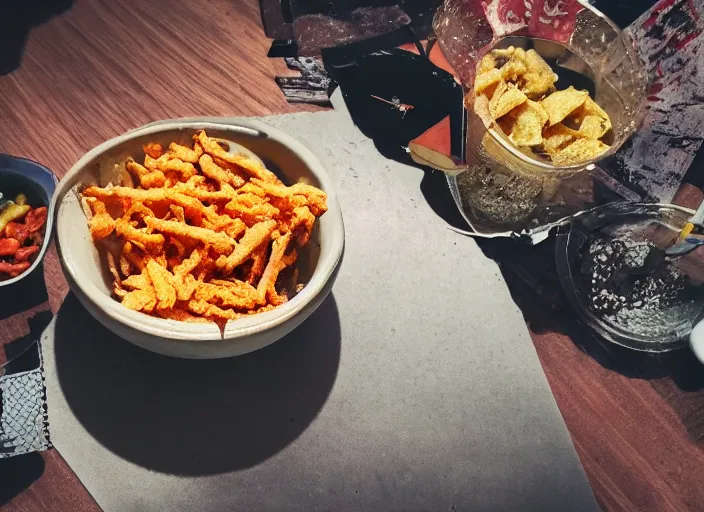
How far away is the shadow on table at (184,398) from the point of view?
27.8 inches

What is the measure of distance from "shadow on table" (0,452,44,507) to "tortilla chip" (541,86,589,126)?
85 cm

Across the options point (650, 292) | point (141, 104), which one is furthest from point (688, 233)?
point (141, 104)

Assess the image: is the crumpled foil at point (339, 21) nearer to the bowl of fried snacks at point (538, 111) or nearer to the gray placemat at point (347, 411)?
the bowl of fried snacks at point (538, 111)

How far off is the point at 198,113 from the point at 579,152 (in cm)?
62

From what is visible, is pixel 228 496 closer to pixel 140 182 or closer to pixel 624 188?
pixel 140 182

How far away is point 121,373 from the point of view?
737 millimetres

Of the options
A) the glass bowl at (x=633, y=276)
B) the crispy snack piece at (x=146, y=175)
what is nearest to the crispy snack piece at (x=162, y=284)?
the crispy snack piece at (x=146, y=175)

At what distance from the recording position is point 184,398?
737 millimetres

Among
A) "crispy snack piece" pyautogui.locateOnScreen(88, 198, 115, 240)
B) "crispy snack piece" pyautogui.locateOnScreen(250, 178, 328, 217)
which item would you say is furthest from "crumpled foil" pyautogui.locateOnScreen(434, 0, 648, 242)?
"crispy snack piece" pyautogui.locateOnScreen(88, 198, 115, 240)

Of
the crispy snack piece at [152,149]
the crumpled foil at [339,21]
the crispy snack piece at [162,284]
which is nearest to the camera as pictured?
the crispy snack piece at [162,284]

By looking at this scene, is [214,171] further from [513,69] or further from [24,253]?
[513,69]

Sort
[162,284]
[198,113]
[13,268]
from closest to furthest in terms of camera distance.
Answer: [162,284] → [13,268] → [198,113]

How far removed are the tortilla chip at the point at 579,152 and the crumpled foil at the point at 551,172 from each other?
20 millimetres

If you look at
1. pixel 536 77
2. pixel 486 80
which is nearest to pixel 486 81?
pixel 486 80
